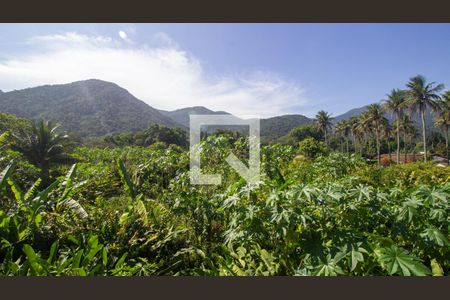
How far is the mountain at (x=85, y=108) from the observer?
4750cm

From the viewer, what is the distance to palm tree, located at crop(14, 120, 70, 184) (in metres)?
10.7

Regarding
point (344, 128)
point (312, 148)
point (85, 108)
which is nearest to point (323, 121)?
point (344, 128)

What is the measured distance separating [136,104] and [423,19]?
7154cm

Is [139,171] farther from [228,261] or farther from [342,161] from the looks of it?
[342,161]

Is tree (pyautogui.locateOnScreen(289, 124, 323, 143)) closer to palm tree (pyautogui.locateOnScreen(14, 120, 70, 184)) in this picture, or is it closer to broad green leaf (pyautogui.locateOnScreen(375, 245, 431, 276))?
palm tree (pyautogui.locateOnScreen(14, 120, 70, 184))

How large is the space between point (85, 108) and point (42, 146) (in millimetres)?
51817

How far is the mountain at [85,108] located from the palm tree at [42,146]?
34333mm

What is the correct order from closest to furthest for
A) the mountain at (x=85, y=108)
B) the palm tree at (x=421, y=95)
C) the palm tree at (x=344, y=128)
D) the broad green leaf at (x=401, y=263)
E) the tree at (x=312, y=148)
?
the broad green leaf at (x=401, y=263) < the tree at (x=312, y=148) < the palm tree at (x=421, y=95) < the palm tree at (x=344, y=128) < the mountain at (x=85, y=108)

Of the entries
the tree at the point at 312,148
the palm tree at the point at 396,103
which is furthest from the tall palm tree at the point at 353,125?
the tree at the point at 312,148

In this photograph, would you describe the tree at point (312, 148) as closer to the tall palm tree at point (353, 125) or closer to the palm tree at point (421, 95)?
the palm tree at point (421, 95)

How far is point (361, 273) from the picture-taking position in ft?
6.66

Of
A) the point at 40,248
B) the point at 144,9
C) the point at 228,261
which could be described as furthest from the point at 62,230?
the point at 144,9

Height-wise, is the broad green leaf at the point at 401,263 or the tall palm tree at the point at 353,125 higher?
the tall palm tree at the point at 353,125

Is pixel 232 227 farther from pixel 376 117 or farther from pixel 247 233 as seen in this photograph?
pixel 376 117
